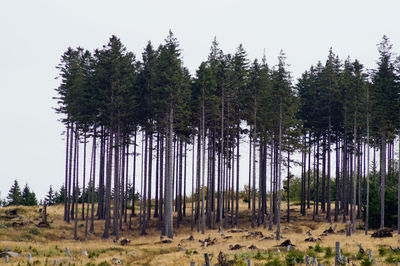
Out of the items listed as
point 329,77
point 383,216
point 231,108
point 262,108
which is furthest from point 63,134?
point 383,216

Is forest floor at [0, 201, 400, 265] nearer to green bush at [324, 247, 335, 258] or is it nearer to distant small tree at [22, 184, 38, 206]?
green bush at [324, 247, 335, 258]

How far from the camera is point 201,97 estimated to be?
→ 43.8 metres

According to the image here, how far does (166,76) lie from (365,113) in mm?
19790

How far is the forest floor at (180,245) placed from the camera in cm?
2400

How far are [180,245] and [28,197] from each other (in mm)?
62388

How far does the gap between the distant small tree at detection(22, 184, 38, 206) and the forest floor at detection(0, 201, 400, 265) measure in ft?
97.2

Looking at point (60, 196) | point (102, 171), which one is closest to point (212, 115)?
point (102, 171)

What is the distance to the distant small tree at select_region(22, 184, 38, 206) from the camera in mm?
84300

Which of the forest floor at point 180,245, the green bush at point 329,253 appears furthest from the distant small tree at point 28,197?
the green bush at point 329,253

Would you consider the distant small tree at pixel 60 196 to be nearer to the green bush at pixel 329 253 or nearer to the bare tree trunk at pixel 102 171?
the bare tree trunk at pixel 102 171

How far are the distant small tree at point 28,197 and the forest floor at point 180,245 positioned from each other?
2962 centimetres

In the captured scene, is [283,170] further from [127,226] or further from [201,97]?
[127,226]

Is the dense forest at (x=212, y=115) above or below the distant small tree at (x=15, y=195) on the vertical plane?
above

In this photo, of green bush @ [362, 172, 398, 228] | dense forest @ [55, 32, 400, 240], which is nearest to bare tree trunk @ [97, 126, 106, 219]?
dense forest @ [55, 32, 400, 240]
